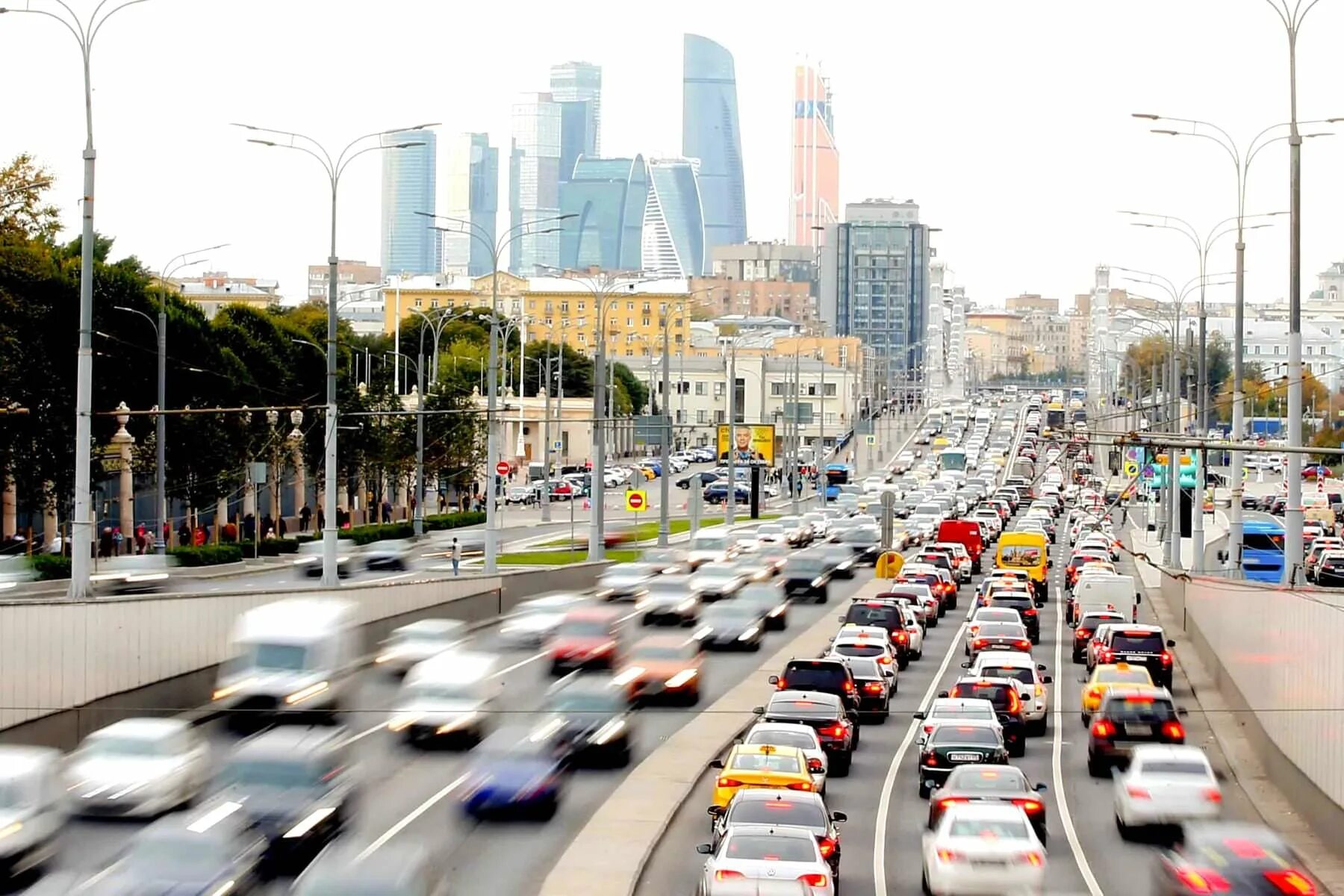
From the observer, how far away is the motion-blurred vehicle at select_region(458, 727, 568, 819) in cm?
2055

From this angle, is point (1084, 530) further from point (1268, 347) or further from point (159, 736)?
point (1268, 347)

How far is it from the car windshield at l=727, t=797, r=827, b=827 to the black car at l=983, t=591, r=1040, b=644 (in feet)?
74.4

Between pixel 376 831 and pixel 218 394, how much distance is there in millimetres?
46023

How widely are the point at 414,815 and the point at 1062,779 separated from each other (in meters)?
8.55

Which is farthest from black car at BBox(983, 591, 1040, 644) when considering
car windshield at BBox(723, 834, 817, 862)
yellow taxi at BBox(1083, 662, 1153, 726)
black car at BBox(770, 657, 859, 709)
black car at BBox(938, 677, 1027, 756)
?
car windshield at BBox(723, 834, 817, 862)

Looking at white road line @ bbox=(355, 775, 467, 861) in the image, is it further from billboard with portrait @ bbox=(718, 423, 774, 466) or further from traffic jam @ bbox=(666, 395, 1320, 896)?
billboard with portrait @ bbox=(718, 423, 774, 466)

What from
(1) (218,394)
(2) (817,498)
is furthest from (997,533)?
(1) (218,394)

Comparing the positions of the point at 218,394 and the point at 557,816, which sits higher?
the point at 218,394

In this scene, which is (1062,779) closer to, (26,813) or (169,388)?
(26,813)

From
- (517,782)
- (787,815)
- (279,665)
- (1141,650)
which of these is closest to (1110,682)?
(1141,650)

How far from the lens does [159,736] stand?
20750 mm

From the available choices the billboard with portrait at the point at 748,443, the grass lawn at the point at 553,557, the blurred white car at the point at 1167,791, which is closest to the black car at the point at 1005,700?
the blurred white car at the point at 1167,791

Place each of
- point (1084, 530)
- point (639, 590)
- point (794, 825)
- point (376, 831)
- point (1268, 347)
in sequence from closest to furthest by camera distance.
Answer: point (794, 825), point (376, 831), point (639, 590), point (1084, 530), point (1268, 347)

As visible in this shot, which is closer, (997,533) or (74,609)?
(74,609)
